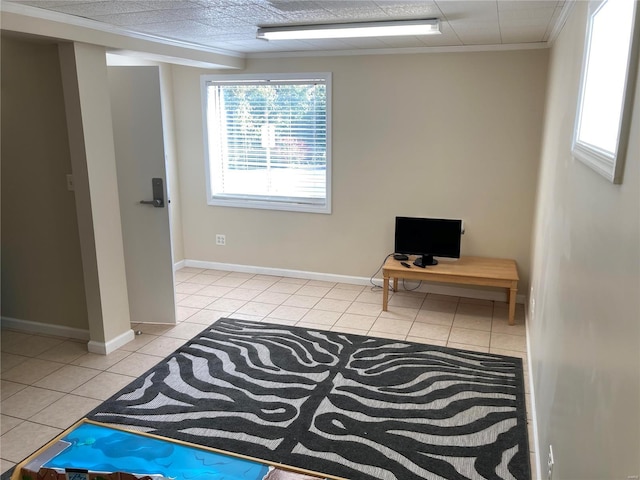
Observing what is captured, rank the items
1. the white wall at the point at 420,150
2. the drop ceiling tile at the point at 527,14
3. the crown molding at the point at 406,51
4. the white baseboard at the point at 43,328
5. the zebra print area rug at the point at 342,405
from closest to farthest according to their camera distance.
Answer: the zebra print area rug at the point at 342,405 → the drop ceiling tile at the point at 527,14 → the white baseboard at the point at 43,328 → the crown molding at the point at 406,51 → the white wall at the point at 420,150

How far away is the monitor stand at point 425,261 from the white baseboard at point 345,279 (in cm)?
48

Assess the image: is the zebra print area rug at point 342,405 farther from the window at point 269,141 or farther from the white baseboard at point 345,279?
the window at point 269,141

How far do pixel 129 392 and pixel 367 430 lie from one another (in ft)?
4.88

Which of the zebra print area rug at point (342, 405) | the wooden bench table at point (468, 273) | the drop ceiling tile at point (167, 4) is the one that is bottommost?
the zebra print area rug at point (342, 405)

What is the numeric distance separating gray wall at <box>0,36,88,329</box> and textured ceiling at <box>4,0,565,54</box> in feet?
2.42

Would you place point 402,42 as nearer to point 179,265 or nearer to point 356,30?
point 356,30

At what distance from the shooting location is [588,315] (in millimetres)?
1463

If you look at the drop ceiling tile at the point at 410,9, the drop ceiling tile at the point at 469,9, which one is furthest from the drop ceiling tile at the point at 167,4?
the drop ceiling tile at the point at 469,9

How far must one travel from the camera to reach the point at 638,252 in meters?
0.98

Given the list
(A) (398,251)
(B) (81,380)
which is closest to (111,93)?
(B) (81,380)

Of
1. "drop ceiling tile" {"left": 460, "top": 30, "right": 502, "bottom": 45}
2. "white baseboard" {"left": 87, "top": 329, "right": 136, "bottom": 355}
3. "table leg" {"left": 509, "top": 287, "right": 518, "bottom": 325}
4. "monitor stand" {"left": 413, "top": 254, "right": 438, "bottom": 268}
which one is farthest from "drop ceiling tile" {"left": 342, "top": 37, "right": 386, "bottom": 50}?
"white baseboard" {"left": 87, "top": 329, "right": 136, "bottom": 355}

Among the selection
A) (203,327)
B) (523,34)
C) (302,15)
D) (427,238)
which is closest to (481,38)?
(523,34)

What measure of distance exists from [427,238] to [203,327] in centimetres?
208

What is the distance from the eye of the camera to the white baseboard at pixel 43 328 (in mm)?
3834
